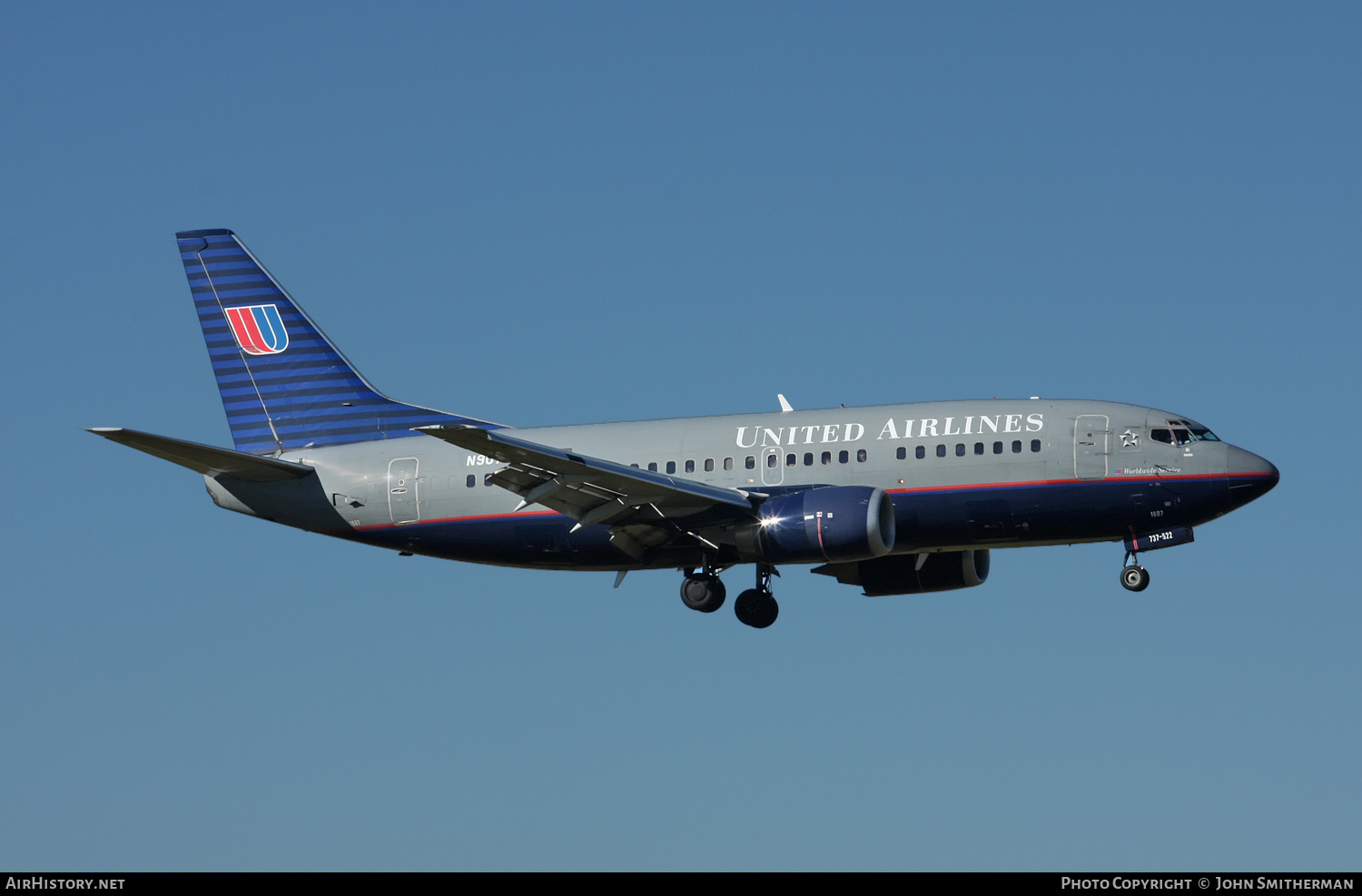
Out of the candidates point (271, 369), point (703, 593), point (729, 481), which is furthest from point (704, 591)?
point (271, 369)

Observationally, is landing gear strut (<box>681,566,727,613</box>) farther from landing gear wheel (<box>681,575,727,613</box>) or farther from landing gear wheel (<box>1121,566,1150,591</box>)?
landing gear wheel (<box>1121,566,1150,591</box>)

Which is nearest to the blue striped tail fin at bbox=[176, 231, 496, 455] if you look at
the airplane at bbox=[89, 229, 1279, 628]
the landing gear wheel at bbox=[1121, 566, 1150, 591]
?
the airplane at bbox=[89, 229, 1279, 628]

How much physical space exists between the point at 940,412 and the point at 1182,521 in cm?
627

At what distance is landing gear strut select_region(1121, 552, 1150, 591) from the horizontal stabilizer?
21490 millimetres

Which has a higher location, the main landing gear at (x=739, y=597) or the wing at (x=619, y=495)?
the wing at (x=619, y=495)

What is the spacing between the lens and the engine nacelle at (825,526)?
4275 centimetres

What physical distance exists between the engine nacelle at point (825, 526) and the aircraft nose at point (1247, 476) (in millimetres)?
8035

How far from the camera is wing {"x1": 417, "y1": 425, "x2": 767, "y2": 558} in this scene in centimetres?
4194

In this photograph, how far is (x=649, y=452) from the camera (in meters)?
47.3

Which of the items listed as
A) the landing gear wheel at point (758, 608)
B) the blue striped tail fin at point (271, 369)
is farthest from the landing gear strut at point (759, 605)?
the blue striped tail fin at point (271, 369)

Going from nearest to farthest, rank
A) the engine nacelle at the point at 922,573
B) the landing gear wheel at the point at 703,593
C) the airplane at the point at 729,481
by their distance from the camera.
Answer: the airplane at the point at 729,481 < the landing gear wheel at the point at 703,593 < the engine nacelle at the point at 922,573

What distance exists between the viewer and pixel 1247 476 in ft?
143

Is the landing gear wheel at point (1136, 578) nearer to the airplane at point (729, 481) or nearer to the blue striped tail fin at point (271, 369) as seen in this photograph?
the airplane at point (729, 481)
